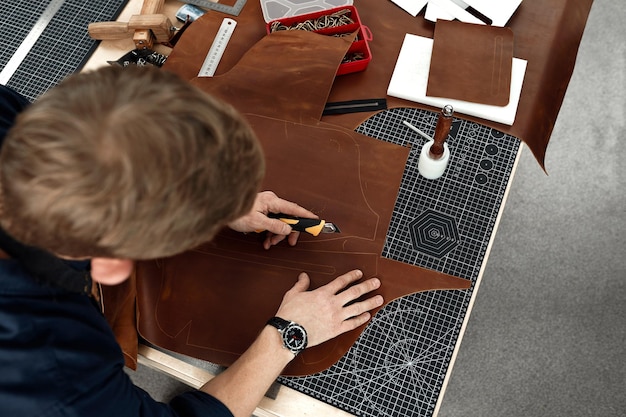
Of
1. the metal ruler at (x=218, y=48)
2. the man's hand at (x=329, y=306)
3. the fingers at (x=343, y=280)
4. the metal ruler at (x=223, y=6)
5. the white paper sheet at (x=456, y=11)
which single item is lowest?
the man's hand at (x=329, y=306)

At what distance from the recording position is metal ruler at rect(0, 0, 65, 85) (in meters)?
1.72

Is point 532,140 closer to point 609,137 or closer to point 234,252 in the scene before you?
point 234,252

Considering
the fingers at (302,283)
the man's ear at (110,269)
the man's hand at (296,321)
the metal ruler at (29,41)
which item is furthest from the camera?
the metal ruler at (29,41)

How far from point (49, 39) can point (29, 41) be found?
0.20 ft

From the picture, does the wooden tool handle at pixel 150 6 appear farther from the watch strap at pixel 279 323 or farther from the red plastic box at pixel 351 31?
the watch strap at pixel 279 323

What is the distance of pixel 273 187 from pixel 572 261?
4.73ft

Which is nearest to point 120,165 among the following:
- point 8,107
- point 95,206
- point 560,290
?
point 95,206

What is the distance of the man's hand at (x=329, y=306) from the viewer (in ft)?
4.17

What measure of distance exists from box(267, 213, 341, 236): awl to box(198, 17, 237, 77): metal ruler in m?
0.53

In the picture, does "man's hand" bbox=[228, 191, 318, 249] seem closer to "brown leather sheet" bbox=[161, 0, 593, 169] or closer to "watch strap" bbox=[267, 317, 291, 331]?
"watch strap" bbox=[267, 317, 291, 331]

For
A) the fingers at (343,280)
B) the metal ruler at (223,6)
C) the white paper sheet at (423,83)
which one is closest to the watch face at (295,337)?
the fingers at (343,280)

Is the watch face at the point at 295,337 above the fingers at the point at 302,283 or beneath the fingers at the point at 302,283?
beneath

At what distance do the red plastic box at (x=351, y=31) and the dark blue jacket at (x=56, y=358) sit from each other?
86cm

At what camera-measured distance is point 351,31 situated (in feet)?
5.31
